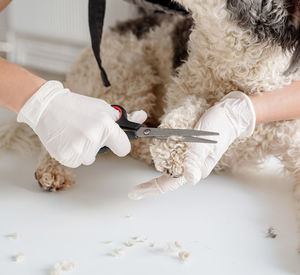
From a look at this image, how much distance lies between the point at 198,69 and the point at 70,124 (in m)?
0.44

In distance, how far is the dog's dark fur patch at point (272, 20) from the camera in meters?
1.06

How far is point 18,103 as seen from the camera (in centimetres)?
109

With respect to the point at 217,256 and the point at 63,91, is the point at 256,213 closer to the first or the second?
the point at 217,256

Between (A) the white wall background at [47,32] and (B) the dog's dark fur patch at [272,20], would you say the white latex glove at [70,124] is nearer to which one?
(B) the dog's dark fur patch at [272,20]

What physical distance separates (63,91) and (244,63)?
47 cm

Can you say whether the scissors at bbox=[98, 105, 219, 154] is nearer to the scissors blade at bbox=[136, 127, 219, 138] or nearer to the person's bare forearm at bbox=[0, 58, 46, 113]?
the scissors blade at bbox=[136, 127, 219, 138]

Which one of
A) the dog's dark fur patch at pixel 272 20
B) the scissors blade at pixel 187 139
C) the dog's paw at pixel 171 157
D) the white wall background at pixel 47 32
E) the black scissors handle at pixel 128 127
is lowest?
the white wall background at pixel 47 32

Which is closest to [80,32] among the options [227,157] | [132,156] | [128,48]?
[128,48]

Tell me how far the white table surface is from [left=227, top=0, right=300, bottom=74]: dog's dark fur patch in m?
0.42

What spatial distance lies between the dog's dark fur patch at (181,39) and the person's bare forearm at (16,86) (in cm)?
52

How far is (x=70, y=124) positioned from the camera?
42.0 inches

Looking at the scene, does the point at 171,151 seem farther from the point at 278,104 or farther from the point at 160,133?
the point at 278,104

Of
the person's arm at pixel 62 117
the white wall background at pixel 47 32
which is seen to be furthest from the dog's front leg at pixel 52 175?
the white wall background at pixel 47 32

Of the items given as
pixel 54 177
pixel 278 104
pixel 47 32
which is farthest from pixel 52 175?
pixel 47 32
